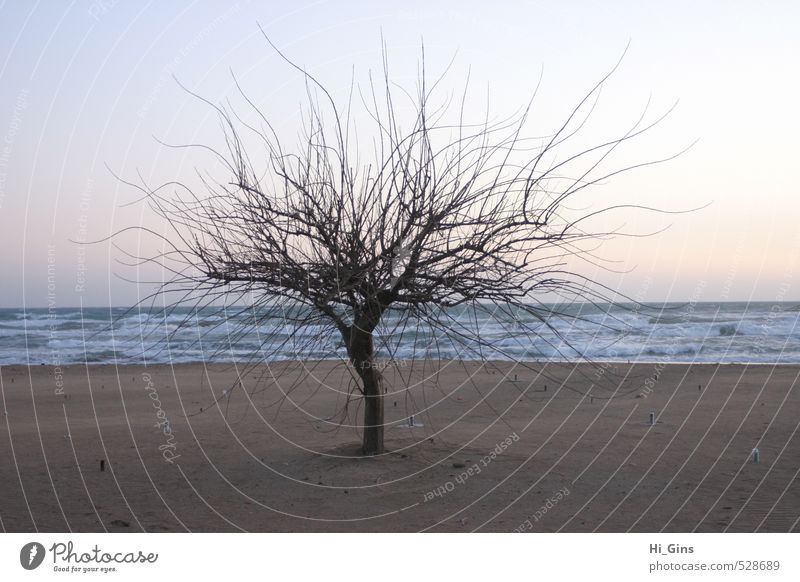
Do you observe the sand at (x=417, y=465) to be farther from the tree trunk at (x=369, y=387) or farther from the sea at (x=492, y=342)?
the sea at (x=492, y=342)

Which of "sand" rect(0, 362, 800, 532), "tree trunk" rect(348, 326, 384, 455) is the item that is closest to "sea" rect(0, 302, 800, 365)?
"sand" rect(0, 362, 800, 532)

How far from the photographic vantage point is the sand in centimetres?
641

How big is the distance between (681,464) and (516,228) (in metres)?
3.13

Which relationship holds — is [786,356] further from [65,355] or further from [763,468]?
[65,355]

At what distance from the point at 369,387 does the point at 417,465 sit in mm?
883

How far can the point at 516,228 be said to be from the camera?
23.0ft

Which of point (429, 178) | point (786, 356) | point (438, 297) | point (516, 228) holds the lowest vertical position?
point (786, 356)

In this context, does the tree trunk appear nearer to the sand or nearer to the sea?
the sand

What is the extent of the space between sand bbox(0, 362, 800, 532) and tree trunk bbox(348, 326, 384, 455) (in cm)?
22

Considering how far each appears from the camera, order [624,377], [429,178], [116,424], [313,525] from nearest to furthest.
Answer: [313,525], [429,178], [116,424], [624,377]

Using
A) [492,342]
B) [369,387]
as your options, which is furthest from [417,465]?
[492,342]

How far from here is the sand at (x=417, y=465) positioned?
21.0 feet

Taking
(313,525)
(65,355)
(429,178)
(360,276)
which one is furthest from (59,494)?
(65,355)

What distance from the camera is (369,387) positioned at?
25.6 ft
